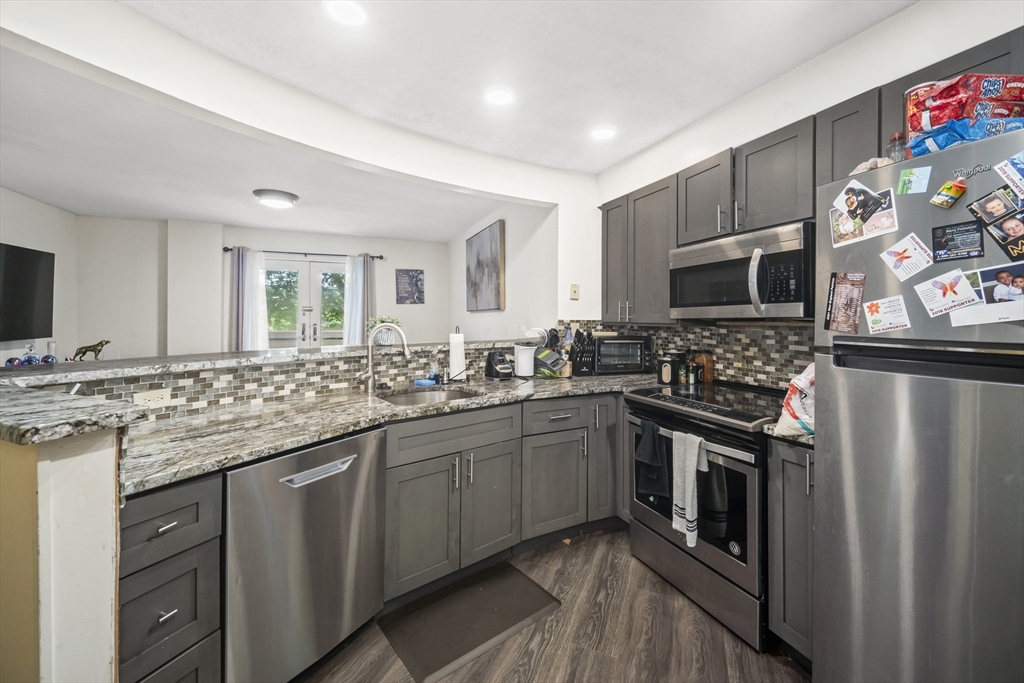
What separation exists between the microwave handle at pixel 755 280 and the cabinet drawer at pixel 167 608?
87.7 inches

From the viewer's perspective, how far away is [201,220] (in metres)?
4.49

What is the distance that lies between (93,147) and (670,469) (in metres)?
3.86

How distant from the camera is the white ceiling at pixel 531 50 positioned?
58.7 inches

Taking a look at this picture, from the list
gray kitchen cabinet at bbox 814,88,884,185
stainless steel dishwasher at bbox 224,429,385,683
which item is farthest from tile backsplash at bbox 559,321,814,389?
stainless steel dishwasher at bbox 224,429,385,683

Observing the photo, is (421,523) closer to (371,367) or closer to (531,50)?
(371,367)

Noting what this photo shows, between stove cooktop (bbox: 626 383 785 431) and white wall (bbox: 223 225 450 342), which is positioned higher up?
white wall (bbox: 223 225 450 342)

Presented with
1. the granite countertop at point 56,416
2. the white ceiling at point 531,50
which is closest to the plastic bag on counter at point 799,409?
the white ceiling at point 531,50

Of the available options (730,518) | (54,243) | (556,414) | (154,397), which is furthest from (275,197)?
(730,518)

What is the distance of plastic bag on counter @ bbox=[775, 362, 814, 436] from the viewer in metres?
1.42

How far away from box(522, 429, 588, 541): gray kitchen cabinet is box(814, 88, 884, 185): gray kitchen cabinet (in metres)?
1.71

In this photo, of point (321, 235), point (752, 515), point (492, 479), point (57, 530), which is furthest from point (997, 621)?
point (321, 235)

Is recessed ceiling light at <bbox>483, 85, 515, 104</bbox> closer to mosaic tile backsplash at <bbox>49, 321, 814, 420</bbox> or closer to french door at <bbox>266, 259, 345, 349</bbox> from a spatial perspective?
mosaic tile backsplash at <bbox>49, 321, 814, 420</bbox>

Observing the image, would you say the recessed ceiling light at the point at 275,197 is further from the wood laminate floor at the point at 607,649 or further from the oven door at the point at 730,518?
A: the oven door at the point at 730,518

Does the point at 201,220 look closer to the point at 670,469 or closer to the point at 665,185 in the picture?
the point at 665,185
